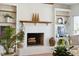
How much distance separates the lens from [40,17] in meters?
3.15

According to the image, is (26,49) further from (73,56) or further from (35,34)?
(73,56)

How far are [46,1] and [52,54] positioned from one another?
2.89 ft

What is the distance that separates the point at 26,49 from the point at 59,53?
55 centimetres

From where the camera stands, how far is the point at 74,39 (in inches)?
122

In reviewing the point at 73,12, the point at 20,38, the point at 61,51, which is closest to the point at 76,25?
the point at 73,12

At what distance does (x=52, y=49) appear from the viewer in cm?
306

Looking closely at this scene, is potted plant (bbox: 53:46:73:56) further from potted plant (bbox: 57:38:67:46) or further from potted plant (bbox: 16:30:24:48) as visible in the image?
potted plant (bbox: 16:30:24:48)

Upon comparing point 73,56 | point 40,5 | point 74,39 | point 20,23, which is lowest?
point 73,56

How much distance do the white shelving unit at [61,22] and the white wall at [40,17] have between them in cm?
9

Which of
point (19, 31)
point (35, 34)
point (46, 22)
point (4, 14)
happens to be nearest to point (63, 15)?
point (46, 22)

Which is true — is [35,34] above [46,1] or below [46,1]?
below

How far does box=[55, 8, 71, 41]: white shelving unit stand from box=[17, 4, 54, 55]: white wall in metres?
0.09

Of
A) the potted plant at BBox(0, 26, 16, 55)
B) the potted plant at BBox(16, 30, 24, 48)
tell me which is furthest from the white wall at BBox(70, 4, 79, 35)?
the potted plant at BBox(0, 26, 16, 55)

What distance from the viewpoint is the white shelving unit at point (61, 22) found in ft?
10.3
